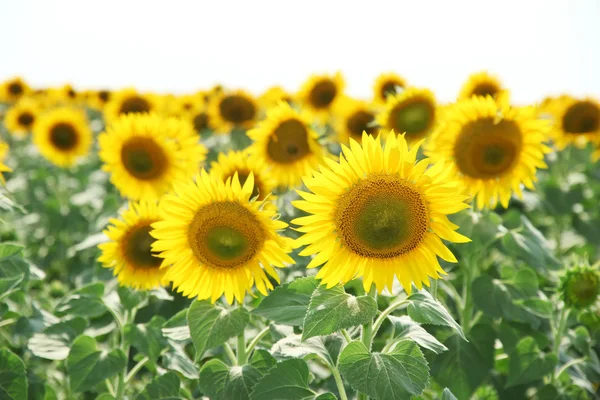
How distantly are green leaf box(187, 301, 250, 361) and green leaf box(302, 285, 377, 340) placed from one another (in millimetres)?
439

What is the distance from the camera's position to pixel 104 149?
4.51 metres

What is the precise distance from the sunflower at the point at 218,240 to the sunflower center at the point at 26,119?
7.49m

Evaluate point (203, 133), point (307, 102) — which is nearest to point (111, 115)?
point (203, 133)

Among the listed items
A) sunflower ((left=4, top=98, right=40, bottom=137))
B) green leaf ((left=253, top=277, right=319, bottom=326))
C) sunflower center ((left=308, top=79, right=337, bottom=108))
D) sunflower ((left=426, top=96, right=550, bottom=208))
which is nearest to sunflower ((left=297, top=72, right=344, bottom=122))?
sunflower center ((left=308, top=79, right=337, bottom=108))

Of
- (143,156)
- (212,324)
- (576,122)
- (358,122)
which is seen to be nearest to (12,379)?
(212,324)

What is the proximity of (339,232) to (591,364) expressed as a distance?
2.09m

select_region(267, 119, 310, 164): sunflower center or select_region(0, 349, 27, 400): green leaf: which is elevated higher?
select_region(267, 119, 310, 164): sunflower center

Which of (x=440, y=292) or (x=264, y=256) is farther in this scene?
(x=440, y=292)

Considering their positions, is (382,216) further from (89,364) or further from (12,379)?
(12,379)

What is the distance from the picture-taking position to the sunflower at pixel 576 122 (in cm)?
659

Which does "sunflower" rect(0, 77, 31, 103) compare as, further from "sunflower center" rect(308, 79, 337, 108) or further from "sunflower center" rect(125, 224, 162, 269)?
"sunflower center" rect(125, 224, 162, 269)

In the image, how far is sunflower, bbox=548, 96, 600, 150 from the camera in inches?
259

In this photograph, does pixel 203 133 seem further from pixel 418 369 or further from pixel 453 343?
pixel 418 369

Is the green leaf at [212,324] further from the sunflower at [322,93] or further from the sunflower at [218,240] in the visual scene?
the sunflower at [322,93]
